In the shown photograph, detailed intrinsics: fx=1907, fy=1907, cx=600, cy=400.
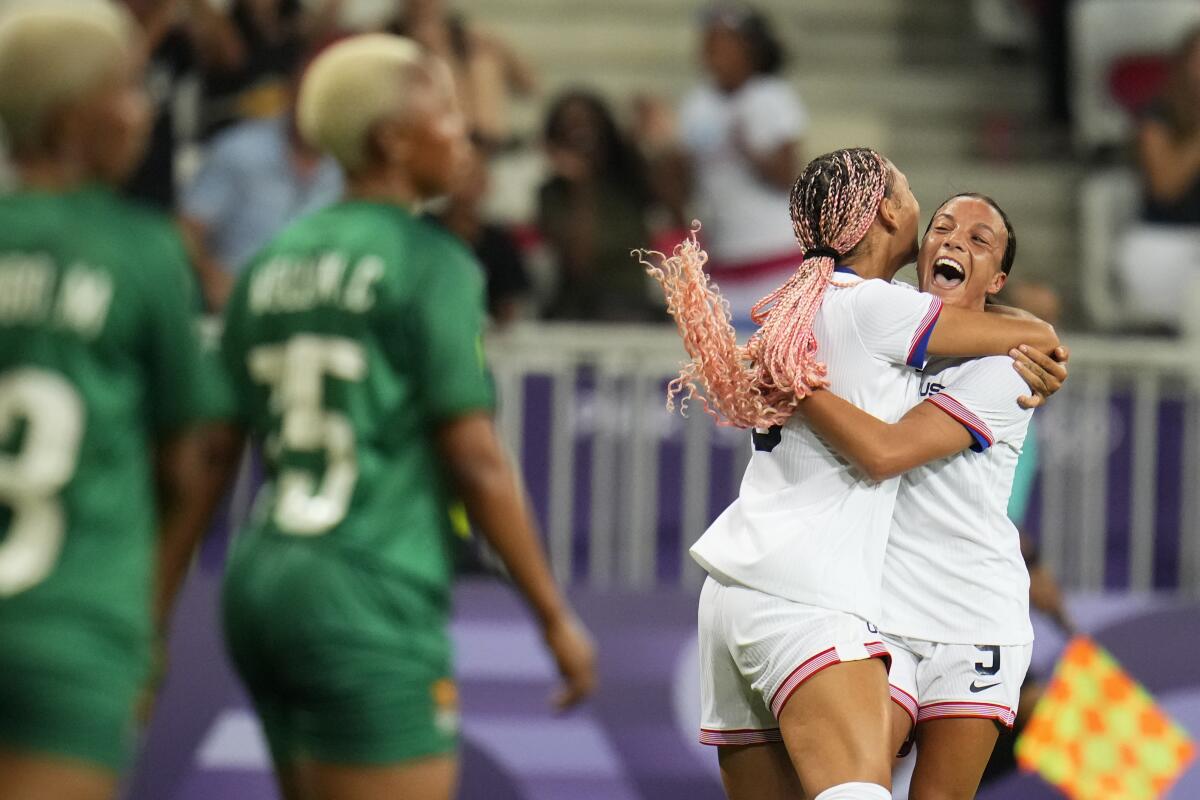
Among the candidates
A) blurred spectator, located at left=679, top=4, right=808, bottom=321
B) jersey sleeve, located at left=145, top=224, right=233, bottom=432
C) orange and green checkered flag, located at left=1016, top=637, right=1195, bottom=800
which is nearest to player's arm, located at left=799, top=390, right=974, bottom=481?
jersey sleeve, located at left=145, top=224, right=233, bottom=432

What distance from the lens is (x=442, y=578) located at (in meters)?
3.69

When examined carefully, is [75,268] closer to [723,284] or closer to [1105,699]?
[1105,699]

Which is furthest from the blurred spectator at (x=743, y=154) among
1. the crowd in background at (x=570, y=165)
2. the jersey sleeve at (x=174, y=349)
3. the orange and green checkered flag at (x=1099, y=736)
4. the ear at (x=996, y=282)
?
the jersey sleeve at (x=174, y=349)

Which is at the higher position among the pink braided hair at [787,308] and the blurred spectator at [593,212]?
Result: the pink braided hair at [787,308]

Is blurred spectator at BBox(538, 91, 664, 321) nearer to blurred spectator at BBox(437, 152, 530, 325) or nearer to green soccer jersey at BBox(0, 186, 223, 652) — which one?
blurred spectator at BBox(437, 152, 530, 325)

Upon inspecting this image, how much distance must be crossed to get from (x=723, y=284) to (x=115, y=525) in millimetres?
5581

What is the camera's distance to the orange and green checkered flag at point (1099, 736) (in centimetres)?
704

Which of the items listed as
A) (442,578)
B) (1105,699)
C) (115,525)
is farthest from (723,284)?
(115,525)

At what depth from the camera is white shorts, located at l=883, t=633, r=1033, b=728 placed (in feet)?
14.6

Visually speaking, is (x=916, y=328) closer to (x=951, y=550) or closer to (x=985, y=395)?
(x=985, y=395)

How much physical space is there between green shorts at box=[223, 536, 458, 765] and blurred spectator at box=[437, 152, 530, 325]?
177 inches

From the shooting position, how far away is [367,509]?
11.9ft

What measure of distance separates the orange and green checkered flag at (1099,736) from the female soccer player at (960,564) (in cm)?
263

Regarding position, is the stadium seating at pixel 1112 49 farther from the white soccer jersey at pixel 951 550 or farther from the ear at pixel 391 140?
the ear at pixel 391 140
